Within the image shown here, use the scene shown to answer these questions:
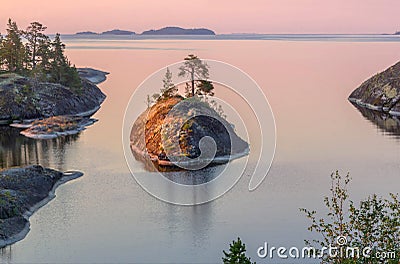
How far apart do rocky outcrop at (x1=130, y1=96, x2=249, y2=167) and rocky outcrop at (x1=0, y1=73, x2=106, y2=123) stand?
34.0 meters

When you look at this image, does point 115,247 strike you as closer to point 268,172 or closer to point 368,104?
point 268,172

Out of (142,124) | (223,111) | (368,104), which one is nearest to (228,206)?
(142,124)

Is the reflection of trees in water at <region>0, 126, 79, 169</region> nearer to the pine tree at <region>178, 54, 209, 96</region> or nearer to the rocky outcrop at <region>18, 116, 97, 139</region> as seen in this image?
the rocky outcrop at <region>18, 116, 97, 139</region>

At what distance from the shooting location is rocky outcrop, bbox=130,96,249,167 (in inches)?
2958

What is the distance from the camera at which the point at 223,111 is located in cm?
9419

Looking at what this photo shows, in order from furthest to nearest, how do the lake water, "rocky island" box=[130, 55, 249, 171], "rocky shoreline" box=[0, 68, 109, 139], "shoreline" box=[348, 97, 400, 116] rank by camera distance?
"shoreline" box=[348, 97, 400, 116] < "rocky shoreline" box=[0, 68, 109, 139] < "rocky island" box=[130, 55, 249, 171] < the lake water

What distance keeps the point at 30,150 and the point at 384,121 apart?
6338 cm

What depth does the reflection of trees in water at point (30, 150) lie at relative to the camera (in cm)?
7462

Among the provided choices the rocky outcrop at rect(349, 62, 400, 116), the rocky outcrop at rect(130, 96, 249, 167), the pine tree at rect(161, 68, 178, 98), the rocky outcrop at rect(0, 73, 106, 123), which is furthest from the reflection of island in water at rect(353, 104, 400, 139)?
the rocky outcrop at rect(0, 73, 106, 123)

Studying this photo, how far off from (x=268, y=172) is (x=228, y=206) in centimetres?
1399

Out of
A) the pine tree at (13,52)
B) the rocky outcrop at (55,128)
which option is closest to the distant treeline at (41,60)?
the pine tree at (13,52)

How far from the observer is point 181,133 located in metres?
76.8

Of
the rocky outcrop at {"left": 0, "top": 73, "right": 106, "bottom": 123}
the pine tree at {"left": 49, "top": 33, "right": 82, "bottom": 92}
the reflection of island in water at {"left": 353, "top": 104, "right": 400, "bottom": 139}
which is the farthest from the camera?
the pine tree at {"left": 49, "top": 33, "right": 82, "bottom": 92}

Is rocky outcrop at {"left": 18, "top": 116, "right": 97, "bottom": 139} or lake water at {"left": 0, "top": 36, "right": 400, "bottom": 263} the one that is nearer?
lake water at {"left": 0, "top": 36, "right": 400, "bottom": 263}
